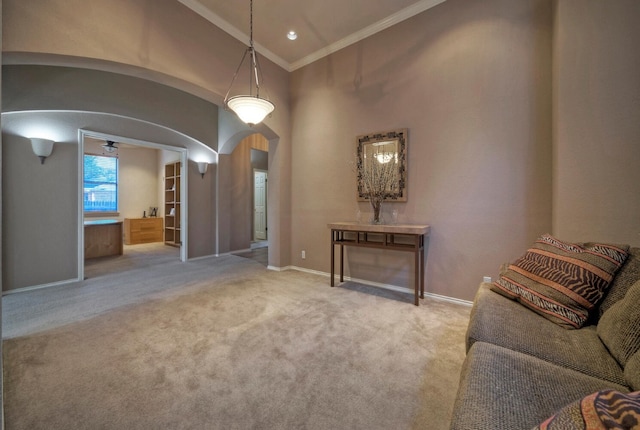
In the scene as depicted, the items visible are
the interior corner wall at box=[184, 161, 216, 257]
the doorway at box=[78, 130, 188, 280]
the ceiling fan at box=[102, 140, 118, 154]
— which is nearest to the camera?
the doorway at box=[78, 130, 188, 280]

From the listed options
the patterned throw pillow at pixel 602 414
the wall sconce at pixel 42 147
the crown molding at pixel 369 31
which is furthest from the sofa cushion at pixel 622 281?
the wall sconce at pixel 42 147

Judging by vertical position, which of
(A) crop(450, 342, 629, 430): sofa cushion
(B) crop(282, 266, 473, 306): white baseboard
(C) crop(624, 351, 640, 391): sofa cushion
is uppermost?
(C) crop(624, 351, 640, 391): sofa cushion

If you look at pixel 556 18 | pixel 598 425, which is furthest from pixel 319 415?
pixel 556 18

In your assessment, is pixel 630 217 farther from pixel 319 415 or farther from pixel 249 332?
pixel 249 332

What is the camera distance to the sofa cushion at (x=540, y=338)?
1114 mm

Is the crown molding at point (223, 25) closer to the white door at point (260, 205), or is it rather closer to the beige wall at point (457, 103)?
the beige wall at point (457, 103)

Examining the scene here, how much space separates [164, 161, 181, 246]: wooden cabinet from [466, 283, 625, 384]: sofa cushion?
6.76 metres

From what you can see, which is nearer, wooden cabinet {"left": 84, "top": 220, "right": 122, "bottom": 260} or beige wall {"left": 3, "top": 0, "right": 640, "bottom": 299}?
beige wall {"left": 3, "top": 0, "right": 640, "bottom": 299}

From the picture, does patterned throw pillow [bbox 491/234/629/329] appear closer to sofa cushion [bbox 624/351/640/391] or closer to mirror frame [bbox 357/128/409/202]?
sofa cushion [bbox 624/351/640/391]

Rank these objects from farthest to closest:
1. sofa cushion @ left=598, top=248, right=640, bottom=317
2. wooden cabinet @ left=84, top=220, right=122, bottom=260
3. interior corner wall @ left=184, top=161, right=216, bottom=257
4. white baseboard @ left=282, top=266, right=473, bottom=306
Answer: interior corner wall @ left=184, top=161, right=216, bottom=257 < wooden cabinet @ left=84, top=220, right=122, bottom=260 < white baseboard @ left=282, top=266, right=473, bottom=306 < sofa cushion @ left=598, top=248, right=640, bottom=317

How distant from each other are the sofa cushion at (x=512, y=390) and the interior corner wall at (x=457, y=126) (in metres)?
1.99

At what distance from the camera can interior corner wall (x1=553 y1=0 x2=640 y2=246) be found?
199 cm

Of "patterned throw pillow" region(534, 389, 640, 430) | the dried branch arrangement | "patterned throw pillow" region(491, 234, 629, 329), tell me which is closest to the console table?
the dried branch arrangement

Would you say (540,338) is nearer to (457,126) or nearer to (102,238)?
(457,126)
